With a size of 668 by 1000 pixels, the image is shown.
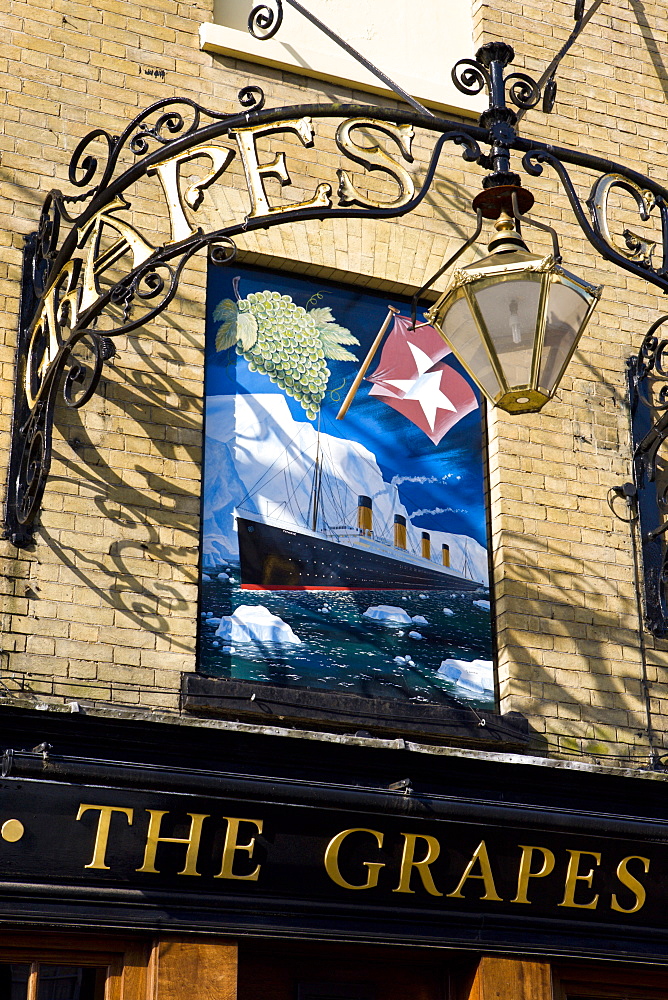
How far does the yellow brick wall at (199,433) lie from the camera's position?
7.24 m

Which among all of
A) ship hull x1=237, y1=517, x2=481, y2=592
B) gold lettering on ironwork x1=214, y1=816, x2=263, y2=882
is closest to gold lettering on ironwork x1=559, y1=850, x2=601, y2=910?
ship hull x1=237, y1=517, x2=481, y2=592

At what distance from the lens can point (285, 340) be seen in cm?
839

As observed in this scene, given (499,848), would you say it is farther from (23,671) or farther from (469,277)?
(469,277)

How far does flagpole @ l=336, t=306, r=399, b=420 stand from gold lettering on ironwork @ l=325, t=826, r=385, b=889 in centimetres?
249

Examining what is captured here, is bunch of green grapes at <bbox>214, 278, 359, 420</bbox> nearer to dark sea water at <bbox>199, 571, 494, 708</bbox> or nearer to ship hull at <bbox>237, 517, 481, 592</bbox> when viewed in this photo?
ship hull at <bbox>237, 517, 481, 592</bbox>

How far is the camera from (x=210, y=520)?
7.82m

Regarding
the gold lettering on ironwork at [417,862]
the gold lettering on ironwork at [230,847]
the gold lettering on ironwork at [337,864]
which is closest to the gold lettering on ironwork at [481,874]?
the gold lettering on ironwork at [417,862]

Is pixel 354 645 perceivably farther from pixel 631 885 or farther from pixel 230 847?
pixel 631 885

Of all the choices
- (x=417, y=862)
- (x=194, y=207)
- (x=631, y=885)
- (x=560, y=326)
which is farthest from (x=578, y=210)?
(x=631, y=885)

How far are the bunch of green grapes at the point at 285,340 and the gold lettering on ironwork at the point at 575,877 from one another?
2.89 m

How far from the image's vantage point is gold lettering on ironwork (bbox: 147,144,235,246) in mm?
6297

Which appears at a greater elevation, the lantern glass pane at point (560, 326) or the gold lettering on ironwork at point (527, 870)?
the lantern glass pane at point (560, 326)

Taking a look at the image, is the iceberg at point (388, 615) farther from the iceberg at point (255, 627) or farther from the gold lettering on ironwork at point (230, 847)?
the gold lettering on ironwork at point (230, 847)

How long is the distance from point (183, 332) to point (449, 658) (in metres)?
2.39
